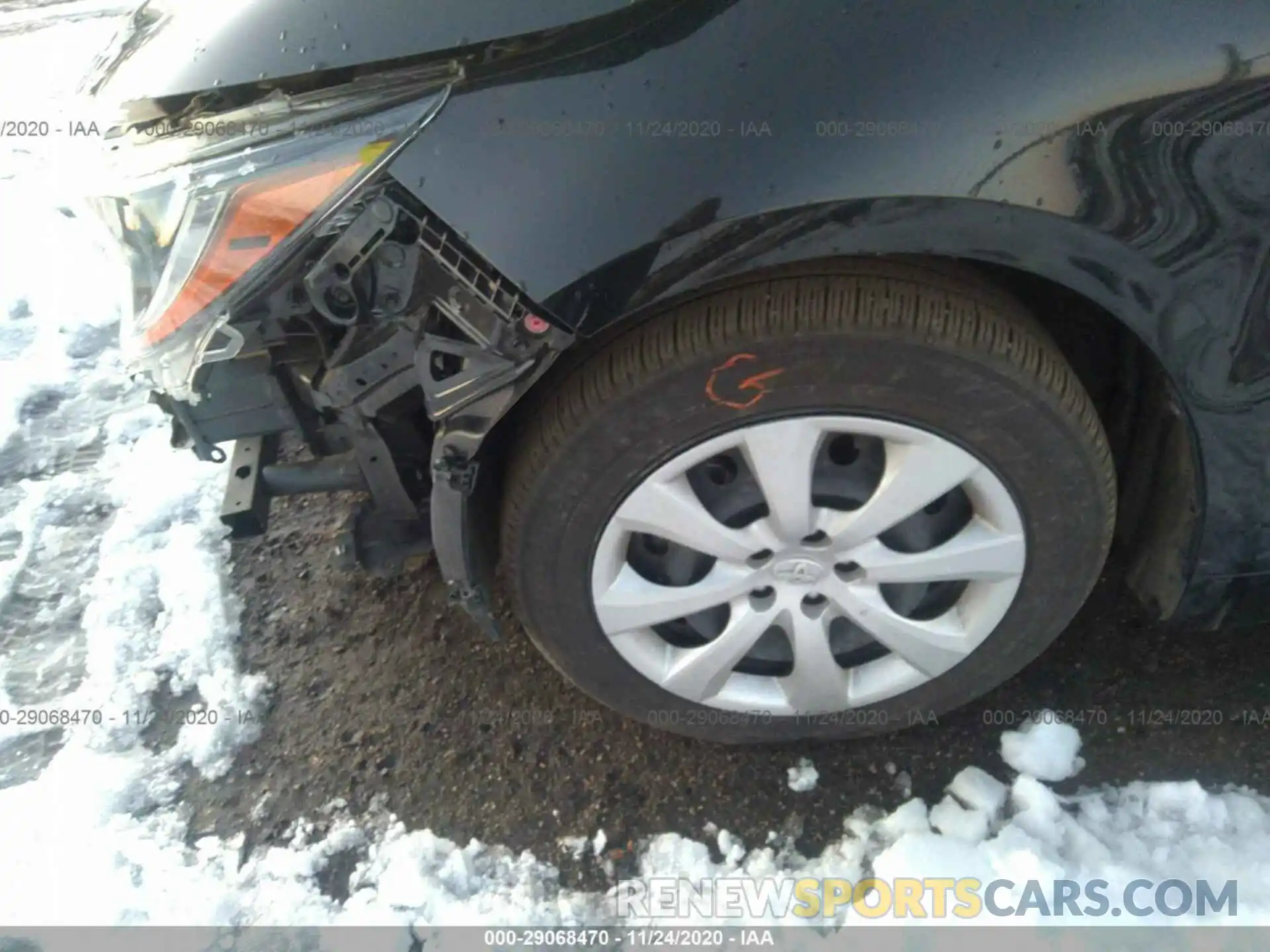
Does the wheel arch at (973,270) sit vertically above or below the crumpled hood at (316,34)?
below

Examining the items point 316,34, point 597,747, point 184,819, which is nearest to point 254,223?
point 316,34

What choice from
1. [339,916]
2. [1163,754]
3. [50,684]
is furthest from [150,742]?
[1163,754]

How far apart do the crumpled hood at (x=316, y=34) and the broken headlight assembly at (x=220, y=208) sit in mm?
81

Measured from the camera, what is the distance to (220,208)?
149cm

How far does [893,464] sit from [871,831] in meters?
0.87

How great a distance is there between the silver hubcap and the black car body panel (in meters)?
0.35

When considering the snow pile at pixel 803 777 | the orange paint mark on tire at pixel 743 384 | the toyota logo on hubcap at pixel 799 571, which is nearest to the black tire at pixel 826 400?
the orange paint mark on tire at pixel 743 384

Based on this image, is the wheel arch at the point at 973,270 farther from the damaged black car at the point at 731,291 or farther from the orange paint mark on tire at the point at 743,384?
the orange paint mark on tire at the point at 743,384

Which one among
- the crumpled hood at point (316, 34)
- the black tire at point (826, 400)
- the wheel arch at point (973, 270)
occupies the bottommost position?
the black tire at point (826, 400)

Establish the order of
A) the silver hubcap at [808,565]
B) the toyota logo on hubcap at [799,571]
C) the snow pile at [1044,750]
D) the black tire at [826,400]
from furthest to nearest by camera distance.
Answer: the snow pile at [1044,750] → the toyota logo on hubcap at [799,571] → the silver hubcap at [808,565] → the black tire at [826,400]

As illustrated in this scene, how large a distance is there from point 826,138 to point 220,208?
93 centimetres

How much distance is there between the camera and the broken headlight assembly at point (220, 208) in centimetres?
143

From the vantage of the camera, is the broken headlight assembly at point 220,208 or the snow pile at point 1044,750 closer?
the broken headlight assembly at point 220,208

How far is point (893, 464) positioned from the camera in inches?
66.6
